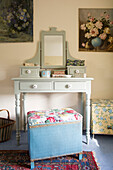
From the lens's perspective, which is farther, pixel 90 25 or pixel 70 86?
pixel 90 25

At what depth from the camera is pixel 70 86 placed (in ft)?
6.77

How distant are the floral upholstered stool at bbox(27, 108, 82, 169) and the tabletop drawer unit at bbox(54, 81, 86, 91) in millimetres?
424

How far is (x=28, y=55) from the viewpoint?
2633 mm

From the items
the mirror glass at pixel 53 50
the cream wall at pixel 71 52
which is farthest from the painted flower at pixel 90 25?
the mirror glass at pixel 53 50

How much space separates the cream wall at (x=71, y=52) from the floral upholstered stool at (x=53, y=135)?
96 cm

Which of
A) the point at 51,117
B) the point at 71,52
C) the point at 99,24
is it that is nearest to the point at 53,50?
the point at 71,52

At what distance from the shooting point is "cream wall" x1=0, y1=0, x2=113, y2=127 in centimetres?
260

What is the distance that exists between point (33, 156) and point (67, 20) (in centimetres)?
217

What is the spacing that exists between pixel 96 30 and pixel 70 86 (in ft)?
4.00

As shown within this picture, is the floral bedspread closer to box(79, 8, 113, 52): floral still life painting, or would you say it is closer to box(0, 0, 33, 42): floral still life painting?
box(79, 8, 113, 52): floral still life painting

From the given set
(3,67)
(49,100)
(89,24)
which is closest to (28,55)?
(3,67)

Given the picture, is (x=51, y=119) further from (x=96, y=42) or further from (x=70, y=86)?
(x=96, y=42)

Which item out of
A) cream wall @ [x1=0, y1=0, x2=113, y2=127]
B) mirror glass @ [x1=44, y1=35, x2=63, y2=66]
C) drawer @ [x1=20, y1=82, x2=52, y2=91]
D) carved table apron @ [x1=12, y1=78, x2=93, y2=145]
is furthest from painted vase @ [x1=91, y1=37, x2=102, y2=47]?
drawer @ [x1=20, y1=82, x2=52, y2=91]

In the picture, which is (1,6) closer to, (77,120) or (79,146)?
(77,120)
